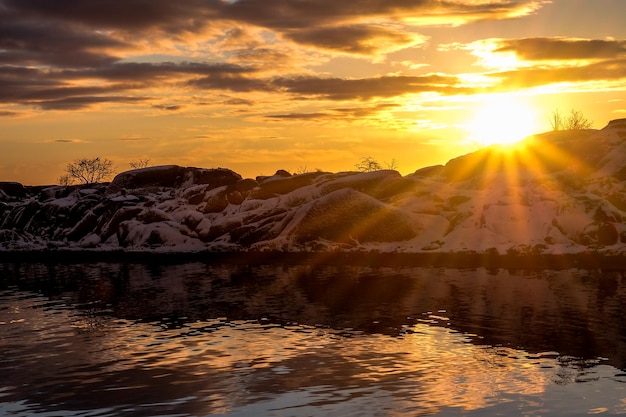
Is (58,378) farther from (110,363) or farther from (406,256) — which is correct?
(406,256)

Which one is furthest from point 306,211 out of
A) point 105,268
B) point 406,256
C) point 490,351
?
point 490,351

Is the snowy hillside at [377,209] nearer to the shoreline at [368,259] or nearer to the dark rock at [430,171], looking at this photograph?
the dark rock at [430,171]

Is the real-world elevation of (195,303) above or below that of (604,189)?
below

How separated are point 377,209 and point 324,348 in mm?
43110

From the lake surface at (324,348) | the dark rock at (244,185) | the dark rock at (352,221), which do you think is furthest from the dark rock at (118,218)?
the lake surface at (324,348)

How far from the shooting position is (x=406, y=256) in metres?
60.4

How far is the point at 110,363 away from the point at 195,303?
1513 centimetres

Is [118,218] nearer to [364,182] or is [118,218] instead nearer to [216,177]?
[216,177]

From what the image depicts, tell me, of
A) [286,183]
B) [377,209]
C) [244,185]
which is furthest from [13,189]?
[377,209]

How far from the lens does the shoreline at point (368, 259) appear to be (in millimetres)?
54156

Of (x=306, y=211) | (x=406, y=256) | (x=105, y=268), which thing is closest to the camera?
(x=406, y=256)

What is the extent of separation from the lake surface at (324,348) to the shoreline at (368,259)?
7.24 meters

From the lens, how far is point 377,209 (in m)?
67.8

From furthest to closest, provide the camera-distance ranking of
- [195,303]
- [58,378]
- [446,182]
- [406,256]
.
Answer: [446,182] < [406,256] < [195,303] < [58,378]
